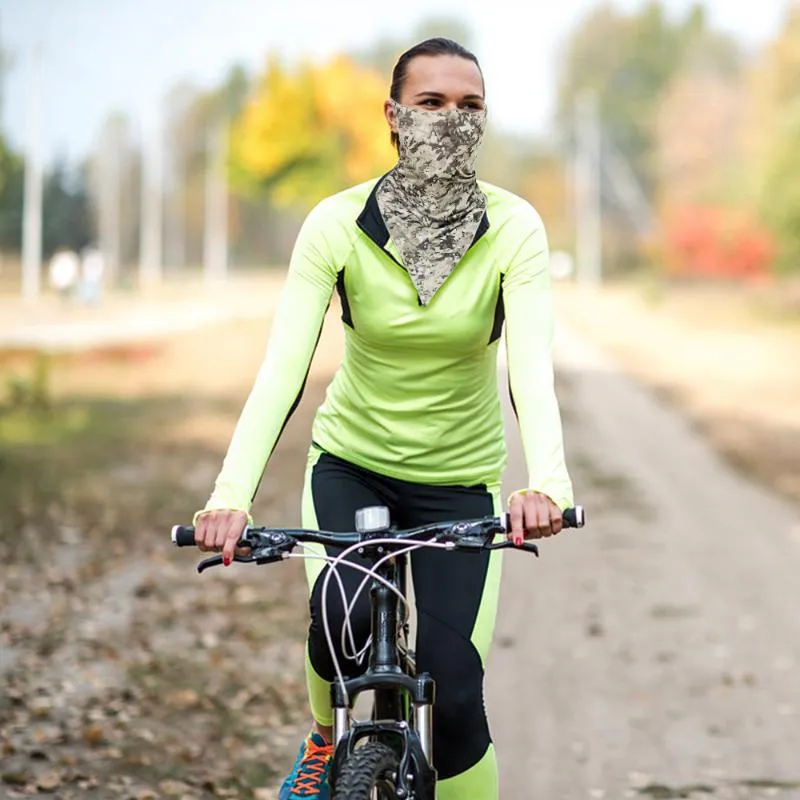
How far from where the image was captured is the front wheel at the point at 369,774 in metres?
3.20

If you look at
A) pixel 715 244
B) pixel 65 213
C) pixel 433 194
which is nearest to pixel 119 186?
pixel 715 244

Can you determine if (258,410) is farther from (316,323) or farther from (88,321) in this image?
(88,321)

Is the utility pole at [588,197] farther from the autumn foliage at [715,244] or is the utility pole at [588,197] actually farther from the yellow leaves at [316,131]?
the yellow leaves at [316,131]

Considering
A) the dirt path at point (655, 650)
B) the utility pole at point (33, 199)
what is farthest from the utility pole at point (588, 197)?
the dirt path at point (655, 650)

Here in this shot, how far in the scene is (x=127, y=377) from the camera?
26.1 meters

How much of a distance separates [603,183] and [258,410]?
8103cm

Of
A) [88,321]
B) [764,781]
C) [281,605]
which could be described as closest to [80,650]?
[281,605]

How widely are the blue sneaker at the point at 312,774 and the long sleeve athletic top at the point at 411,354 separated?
2.42 feet

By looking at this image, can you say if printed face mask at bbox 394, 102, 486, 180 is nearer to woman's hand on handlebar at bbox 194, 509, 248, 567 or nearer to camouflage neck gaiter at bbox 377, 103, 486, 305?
camouflage neck gaiter at bbox 377, 103, 486, 305

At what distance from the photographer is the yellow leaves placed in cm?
4759

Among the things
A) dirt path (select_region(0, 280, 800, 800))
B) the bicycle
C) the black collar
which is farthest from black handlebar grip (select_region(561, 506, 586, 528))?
dirt path (select_region(0, 280, 800, 800))

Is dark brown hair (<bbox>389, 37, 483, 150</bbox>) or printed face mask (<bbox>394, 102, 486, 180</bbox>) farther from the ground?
dark brown hair (<bbox>389, 37, 483, 150</bbox>)

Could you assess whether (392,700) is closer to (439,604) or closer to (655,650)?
(439,604)

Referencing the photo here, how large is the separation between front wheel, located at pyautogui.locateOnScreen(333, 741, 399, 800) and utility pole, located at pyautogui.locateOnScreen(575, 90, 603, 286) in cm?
6241
